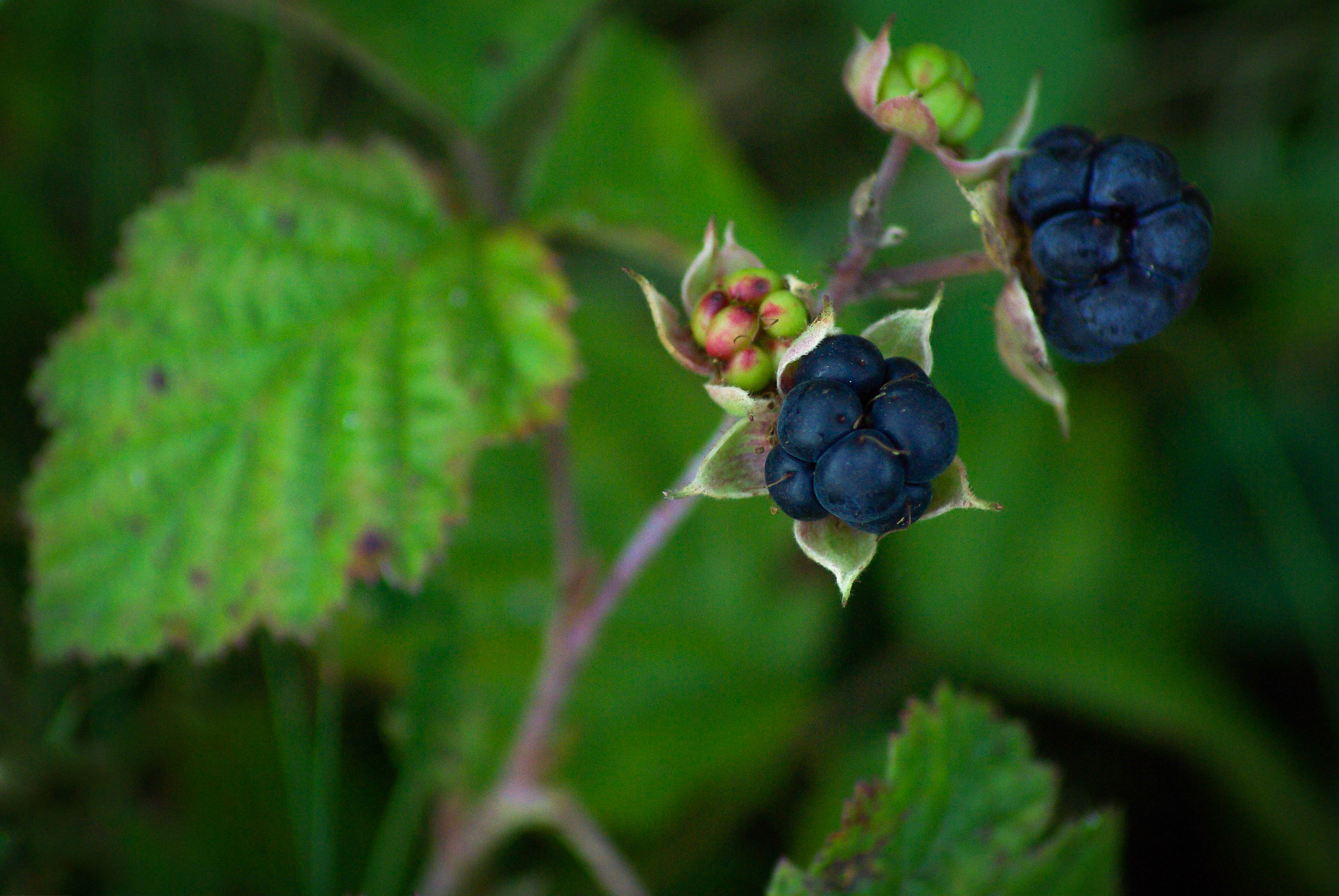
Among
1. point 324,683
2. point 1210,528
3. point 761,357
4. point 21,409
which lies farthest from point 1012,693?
point 21,409

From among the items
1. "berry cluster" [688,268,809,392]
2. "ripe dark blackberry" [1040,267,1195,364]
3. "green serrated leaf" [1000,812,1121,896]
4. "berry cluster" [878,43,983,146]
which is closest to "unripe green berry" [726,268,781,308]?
"berry cluster" [688,268,809,392]

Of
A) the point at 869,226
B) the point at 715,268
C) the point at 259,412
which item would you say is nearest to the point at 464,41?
the point at 259,412

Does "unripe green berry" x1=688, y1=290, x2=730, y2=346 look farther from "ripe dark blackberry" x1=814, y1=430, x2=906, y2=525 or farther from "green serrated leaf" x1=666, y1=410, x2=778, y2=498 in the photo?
"ripe dark blackberry" x1=814, y1=430, x2=906, y2=525

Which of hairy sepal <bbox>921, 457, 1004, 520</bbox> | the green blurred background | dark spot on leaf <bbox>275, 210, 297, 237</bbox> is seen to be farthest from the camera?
the green blurred background

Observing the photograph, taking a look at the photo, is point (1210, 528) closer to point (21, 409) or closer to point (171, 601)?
point (171, 601)

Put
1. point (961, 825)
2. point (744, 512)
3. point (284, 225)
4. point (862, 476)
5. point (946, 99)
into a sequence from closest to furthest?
point (862, 476), point (946, 99), point (961, 825), point (284, 225), point (744, 512)

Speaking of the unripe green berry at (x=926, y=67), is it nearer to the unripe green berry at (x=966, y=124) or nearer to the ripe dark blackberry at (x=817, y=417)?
the unripe green berry at (x=966, y=124)

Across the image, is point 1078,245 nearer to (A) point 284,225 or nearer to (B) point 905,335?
(B) point 905,335
